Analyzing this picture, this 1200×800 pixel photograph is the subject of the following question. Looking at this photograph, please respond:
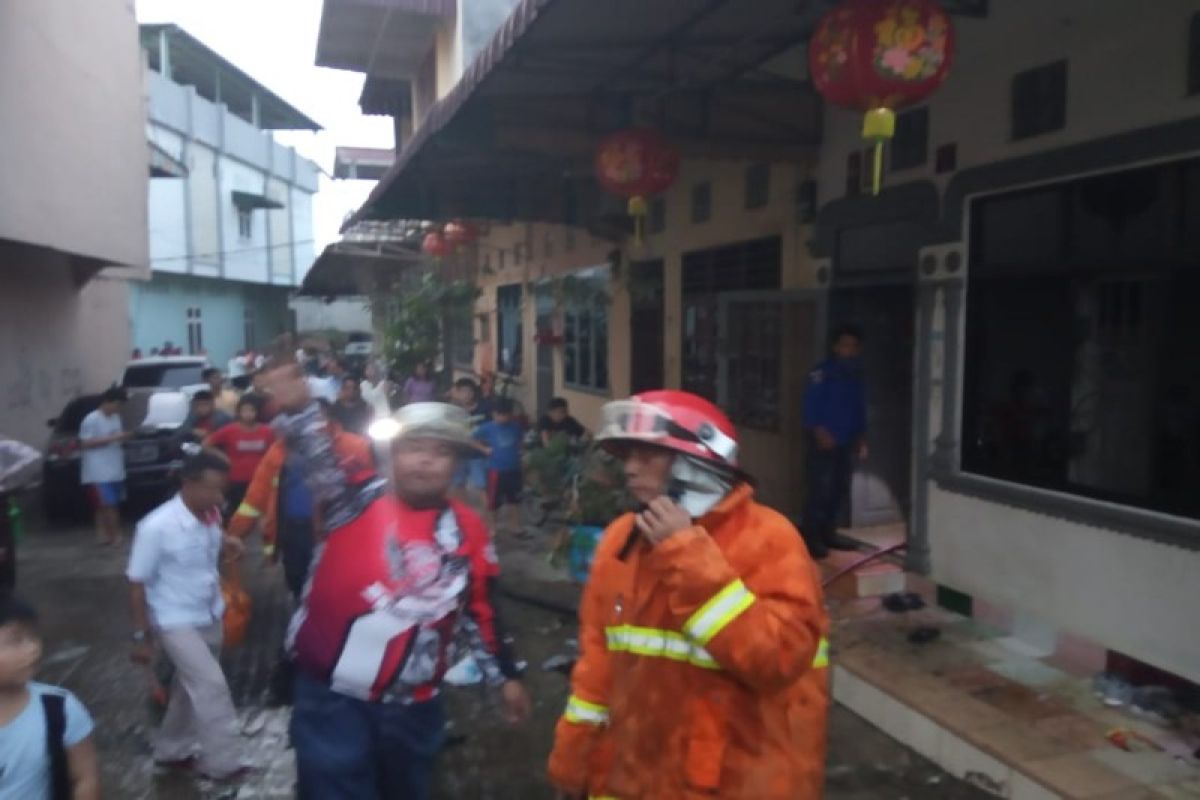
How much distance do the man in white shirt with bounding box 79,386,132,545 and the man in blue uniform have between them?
Answer: 6.77 metres

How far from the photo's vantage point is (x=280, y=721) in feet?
17.0

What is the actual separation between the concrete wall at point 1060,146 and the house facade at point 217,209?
893 inches

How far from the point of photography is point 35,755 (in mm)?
2535

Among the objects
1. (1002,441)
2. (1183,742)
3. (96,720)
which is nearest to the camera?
(1183,742)

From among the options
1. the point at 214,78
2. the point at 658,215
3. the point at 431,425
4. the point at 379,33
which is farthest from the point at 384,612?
the point at 214,78

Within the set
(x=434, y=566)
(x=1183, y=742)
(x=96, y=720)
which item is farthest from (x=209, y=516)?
(x=1183, y=742)

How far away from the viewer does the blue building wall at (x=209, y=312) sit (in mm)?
28047

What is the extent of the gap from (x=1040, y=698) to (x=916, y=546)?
168 centimetres

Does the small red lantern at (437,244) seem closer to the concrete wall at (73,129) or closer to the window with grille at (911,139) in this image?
the concrete wall at (73,129)

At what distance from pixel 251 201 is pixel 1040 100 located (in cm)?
3227

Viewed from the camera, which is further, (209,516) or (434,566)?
(209,516)

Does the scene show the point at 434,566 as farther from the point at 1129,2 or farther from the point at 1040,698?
the point at 1129,2

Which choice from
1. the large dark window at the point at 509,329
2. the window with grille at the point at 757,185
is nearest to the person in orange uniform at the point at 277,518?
the window with grille at the point at 757,185

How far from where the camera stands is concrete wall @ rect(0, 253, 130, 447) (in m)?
13.6
